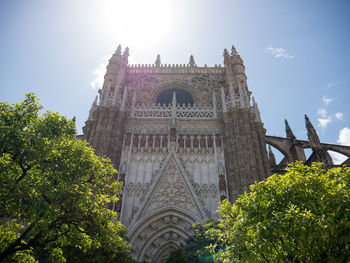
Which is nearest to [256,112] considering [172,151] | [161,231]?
[172,151]

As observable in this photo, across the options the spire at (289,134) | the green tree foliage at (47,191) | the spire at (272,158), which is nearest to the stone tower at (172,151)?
the green tree foliage at (47,191)

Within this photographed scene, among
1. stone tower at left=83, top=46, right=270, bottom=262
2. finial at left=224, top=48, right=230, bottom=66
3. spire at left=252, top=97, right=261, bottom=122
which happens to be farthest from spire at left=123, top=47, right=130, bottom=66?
spire at left=252, top=97, right=261, bottom=122

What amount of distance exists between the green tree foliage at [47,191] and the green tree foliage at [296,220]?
400 centimetres

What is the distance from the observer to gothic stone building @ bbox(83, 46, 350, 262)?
581 inches

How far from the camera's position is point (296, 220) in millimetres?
5703

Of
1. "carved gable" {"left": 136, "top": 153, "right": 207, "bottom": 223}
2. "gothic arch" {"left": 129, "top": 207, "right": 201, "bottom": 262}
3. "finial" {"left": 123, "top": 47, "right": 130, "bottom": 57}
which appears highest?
"finial" {"left": 123, "top": 47, "right": 130, "bottom": 57}

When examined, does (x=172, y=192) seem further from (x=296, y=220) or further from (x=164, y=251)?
(x=296, y=220)

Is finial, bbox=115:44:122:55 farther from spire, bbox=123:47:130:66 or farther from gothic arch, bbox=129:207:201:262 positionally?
gothic arch, bbox=129:207:201:262

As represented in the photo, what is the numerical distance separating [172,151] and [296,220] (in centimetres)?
1166

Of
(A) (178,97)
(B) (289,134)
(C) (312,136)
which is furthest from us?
(B) (289,134)

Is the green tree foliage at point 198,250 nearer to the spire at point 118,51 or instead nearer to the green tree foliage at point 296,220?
the green tree foliage at point 296,220

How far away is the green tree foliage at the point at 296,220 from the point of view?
5.55 metres

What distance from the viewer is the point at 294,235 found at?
571 cm

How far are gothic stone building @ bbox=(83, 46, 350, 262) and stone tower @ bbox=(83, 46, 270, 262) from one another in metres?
0.05
